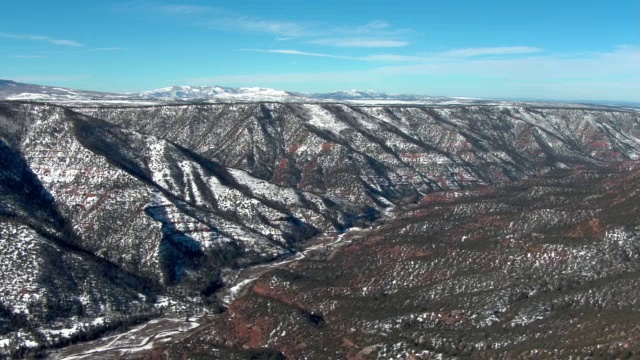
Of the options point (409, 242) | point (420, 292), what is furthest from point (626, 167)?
point (420, 292)

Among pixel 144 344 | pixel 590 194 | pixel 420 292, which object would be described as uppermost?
pixel 590 194

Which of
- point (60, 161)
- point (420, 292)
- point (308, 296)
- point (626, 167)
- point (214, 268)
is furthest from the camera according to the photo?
point (626, 167)

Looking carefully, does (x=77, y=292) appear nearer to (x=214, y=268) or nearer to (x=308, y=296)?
(x=214, y=268)

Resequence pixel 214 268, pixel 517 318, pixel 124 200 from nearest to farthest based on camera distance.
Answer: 1. pixel 517 318
2. pixel 214 268
3. pixel 124 200

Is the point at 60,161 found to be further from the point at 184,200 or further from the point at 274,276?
the point at 274,276

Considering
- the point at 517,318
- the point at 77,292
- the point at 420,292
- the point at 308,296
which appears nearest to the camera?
the point at 517,318

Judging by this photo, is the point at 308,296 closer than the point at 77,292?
Yes

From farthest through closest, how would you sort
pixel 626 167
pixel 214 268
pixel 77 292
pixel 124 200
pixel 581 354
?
pixel 626 167, pixel 124 200, pixel 214 268, pixel 77 292, pixel 581 354

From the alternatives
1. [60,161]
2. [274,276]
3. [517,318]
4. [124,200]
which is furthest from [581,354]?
[60,161]

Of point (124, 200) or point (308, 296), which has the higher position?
point (124, 200)
